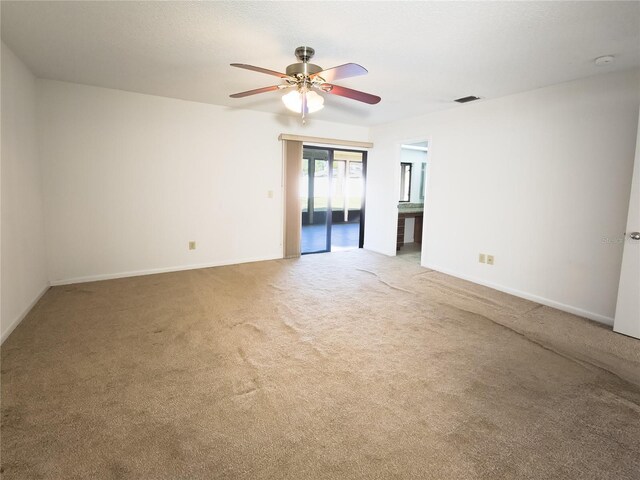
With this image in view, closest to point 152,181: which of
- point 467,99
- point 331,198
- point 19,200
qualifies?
point 19,200

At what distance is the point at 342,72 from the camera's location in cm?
228

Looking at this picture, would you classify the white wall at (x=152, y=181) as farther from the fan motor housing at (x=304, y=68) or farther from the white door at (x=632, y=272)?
the white door at (x=632, y=272)

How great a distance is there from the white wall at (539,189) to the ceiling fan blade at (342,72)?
2456 millimetres

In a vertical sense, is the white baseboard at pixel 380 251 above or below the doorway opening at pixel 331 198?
below

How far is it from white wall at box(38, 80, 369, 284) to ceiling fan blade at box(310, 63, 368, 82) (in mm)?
2650

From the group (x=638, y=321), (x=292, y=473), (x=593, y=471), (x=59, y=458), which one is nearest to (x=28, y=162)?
(x=59, y=458)

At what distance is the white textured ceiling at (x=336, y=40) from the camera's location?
6.84 ft

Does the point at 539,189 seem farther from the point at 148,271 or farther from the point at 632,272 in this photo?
the point at 148,271

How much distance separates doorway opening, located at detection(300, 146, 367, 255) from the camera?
5.94 m

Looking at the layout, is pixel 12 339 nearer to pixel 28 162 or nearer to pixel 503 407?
pixel 28 162

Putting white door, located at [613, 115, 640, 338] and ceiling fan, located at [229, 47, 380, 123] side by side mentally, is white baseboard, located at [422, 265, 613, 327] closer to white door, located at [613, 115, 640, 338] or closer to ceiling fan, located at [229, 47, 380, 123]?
white door, located at [613, 115, 640, 338]

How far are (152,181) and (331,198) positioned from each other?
9.51 feet

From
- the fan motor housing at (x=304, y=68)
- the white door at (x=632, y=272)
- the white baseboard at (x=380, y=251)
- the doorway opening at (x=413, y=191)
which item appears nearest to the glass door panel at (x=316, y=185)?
the white baseboard at (x=380, y=251)

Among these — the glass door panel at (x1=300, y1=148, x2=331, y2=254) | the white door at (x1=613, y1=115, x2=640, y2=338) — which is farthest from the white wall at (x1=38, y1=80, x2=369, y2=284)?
the white door at (x1=613, y1=115, x2=640, y2=338)
